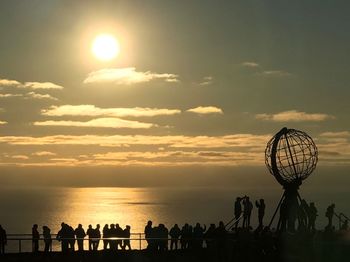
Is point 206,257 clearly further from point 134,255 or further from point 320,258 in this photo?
point 320,258

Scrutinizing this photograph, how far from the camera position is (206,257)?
94.2 ft

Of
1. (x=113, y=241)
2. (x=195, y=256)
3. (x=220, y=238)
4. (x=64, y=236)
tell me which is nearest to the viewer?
(x=220, y=238)

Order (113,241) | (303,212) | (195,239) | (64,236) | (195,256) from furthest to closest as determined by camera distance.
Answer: (303,212) → (195,256) → (64,236) → (113,241) → (195,239)

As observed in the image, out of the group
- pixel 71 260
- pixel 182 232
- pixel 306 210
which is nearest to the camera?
pixel 71 260

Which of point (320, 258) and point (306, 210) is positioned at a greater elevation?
point (306, 210)

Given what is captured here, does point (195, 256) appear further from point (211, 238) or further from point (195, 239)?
point (195, 239)

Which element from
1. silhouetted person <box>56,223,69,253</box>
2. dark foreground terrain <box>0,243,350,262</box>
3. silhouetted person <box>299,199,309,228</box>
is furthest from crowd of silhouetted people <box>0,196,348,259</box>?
silhouetted person <box>299,199,309,228</box>

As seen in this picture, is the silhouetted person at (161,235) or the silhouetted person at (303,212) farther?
the silhouetted person at (303,212)

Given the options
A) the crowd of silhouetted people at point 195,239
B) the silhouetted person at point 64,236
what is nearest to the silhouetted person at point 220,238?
the crowd of silhouetted people at point 195,239

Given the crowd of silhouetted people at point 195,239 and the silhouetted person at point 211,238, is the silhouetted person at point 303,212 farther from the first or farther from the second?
the silhouetted person at point 211,238

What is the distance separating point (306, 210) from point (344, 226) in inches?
158

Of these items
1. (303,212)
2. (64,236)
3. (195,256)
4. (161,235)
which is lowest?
(195,256)

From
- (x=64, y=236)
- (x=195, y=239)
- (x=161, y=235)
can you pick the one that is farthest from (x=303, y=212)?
(x=64, y=236)

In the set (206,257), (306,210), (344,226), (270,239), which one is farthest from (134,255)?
(344,226)
